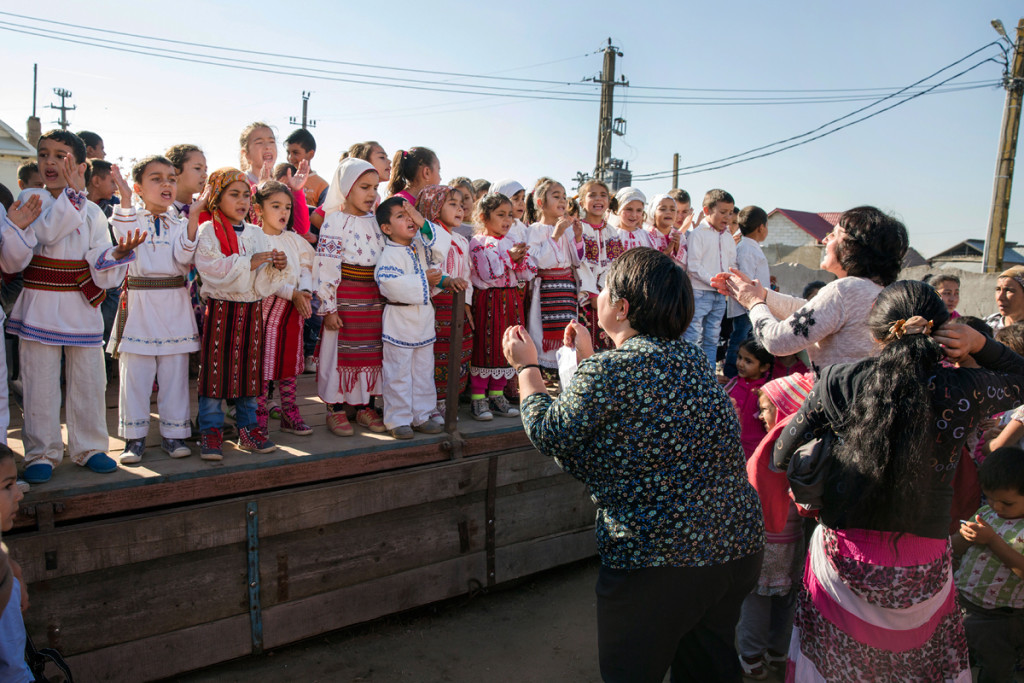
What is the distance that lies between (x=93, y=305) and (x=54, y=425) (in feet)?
2.00

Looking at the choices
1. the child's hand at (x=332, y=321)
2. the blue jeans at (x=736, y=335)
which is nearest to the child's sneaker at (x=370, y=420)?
the child's hand at (x=332, y=321)

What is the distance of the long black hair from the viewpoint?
213 cm

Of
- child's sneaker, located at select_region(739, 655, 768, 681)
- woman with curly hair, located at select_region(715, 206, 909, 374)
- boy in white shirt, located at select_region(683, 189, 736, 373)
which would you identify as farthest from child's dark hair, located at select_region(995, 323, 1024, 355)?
boy in white shirt, located at select_region(683, 189, 736, 373)

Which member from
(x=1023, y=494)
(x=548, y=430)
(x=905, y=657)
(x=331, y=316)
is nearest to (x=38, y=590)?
(x=331, y=316)

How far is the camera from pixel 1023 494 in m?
3.08

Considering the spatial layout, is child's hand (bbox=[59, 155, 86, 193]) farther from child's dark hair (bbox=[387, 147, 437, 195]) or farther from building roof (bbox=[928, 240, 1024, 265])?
building roof (bbox=[928, 240, 1024, 265])

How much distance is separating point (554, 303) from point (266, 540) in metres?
2.89

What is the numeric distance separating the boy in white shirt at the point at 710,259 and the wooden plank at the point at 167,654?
467 centimetres

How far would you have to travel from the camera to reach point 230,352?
3676 millimetres

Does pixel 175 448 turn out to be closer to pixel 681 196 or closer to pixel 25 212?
pixel 25 212

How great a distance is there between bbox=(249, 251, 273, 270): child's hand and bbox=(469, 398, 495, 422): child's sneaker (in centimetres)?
176

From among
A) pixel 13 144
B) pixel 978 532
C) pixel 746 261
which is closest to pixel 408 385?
pixel 978 532

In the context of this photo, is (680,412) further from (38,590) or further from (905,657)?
(38,590)

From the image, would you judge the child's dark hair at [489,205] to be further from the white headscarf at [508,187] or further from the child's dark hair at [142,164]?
the child's dark hair at [142,164]
